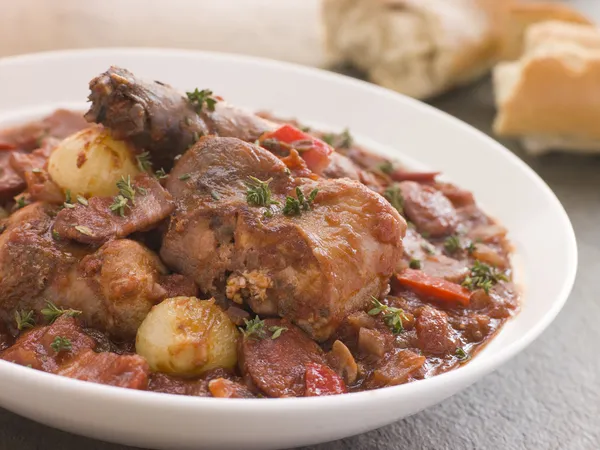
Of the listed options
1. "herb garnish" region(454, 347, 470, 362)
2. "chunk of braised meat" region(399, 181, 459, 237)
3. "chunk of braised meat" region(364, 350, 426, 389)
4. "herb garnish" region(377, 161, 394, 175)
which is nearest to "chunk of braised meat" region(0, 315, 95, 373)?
"chunk of braised meat" region(364, 350, 426, 389)

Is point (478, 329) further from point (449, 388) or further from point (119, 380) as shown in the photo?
point (119, 380)

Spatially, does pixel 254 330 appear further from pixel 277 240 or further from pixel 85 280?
pixel 85 280

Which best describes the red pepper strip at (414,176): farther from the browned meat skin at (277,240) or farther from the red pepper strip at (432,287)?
the browned meat skin at (277,240)

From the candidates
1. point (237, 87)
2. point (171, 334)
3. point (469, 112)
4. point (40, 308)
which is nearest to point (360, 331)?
point (171, 334)

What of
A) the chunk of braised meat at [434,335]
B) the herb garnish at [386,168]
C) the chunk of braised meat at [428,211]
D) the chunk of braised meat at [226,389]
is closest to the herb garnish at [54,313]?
the chunk of braised meat at [226,389]

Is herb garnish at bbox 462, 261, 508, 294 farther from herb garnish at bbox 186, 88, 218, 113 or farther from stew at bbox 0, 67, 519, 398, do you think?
herb garnish at bbox 186, 88, 218, 113
